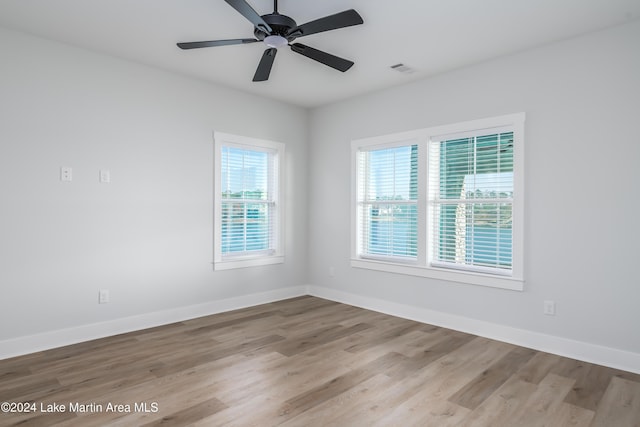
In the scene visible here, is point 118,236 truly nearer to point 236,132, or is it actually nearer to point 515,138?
point 236,132

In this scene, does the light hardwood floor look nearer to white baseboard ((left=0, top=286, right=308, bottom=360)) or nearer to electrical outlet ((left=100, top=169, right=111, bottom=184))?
white baseboard ((left=0, top=286, right=308, bottom=360))

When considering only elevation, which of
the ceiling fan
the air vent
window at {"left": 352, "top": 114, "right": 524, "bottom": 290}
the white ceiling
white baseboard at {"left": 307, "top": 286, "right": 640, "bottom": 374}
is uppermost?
the white ceiling

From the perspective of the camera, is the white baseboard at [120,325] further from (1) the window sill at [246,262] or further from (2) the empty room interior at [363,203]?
(1) the window sill at [246,262]

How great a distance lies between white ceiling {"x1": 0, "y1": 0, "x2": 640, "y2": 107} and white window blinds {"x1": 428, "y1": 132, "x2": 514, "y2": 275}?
88 centimetres

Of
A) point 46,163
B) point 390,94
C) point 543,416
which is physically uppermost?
point 390,94

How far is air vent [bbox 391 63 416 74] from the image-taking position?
4027mm

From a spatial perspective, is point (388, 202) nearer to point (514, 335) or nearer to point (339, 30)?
point (514, 335)

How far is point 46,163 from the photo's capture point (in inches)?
137

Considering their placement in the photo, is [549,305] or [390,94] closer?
[549,305]

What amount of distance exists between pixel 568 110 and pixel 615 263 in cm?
137

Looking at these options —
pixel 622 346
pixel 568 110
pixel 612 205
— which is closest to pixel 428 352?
pixel 622 346

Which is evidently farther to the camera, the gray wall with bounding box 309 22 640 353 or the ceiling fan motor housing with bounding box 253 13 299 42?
the gray wall with bounding box 309 22 640 353

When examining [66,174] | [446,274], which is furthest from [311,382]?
[66,174]

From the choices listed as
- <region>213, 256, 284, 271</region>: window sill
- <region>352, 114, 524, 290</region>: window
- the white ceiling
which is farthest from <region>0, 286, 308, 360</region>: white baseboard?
the white ceiling
